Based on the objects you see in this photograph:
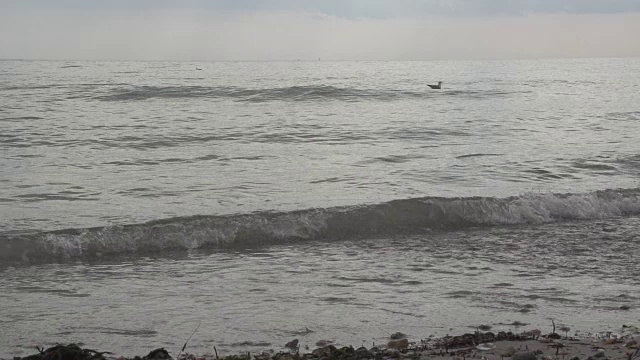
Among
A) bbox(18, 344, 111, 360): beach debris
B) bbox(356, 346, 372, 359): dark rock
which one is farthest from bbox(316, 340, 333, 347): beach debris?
bbox(18, 344, 111, 360): beach debris

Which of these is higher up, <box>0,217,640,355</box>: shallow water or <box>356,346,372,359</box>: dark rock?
<box>356,346,372,359</box>: dark rock

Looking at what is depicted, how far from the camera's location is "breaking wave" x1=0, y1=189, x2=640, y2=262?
369 inches

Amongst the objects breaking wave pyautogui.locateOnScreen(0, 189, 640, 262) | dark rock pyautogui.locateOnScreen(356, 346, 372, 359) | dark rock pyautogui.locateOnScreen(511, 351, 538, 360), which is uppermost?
dark rock pyautogui.locateOnScreen(511, 351, 538, 360)

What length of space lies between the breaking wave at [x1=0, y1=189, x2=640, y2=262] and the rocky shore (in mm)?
4093

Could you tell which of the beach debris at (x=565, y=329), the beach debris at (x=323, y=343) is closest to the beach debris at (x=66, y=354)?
the beach debris at (x=323, y=343)

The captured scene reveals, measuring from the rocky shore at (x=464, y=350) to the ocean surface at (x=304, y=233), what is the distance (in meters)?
0.27

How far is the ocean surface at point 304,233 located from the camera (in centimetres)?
645

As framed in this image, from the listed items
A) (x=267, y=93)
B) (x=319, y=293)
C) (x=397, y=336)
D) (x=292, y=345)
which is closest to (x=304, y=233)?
(x=319, y=293)

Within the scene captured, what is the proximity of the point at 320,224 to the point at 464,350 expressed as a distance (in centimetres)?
535

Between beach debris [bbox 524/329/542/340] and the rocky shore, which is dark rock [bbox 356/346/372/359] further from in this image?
beach debris [bbox 524/329/542/340]

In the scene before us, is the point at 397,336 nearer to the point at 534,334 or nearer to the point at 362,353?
the point at 362,353

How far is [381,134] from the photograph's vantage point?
21906 millimetres

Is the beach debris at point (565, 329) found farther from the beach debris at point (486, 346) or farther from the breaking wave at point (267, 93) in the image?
the breaking wave at point (267, 93)

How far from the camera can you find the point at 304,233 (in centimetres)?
1041
